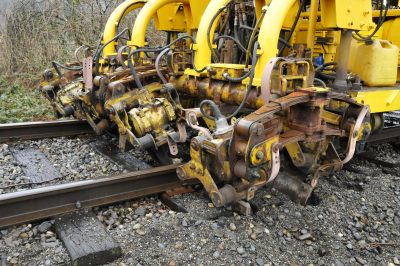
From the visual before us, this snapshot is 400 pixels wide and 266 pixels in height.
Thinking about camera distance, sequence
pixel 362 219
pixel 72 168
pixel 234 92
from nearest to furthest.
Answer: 1. pixel 362 219
2. pixel 234 92
3. pixel 72 168

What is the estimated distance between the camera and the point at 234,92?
12.9 ft

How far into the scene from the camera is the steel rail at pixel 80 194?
3.08m

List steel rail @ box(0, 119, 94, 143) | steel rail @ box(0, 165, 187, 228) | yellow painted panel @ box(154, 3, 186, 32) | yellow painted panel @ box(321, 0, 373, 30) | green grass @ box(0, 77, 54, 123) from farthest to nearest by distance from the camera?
1. green grass @ box(0, 77, 54, 123)
2. yellow painted panel @ box(154, 3, 186, 32)
3. steel rail @ box(0, 119, 94, 143)
4. yellow painted panel @ box(321, 0, 373, 30)
5. steel rail @ box(0, 165, 187, 228)

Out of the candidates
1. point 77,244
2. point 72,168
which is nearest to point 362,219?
point 77,244

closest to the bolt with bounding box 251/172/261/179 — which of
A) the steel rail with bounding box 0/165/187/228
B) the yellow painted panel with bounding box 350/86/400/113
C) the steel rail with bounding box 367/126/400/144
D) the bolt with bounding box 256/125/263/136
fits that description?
the bolt with bounding box 256/125/263/136

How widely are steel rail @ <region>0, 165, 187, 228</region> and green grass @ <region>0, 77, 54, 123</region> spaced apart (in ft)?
12.6

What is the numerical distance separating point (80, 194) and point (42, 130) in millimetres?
2486

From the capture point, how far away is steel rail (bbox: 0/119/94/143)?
524cm

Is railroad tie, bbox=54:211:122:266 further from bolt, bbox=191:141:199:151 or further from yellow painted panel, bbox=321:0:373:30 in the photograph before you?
yellow painted panel, bbox=321:0:373:30

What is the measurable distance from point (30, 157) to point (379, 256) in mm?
3836

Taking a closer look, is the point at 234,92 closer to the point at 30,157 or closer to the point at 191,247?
the point at 191,247

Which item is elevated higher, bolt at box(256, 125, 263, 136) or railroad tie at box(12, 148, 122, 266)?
bolt at box(256, 125, 263, 136)

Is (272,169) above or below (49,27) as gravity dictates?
below

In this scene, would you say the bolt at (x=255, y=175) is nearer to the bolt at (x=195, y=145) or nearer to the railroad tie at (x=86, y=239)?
the bolt at (x=195, y=145)
